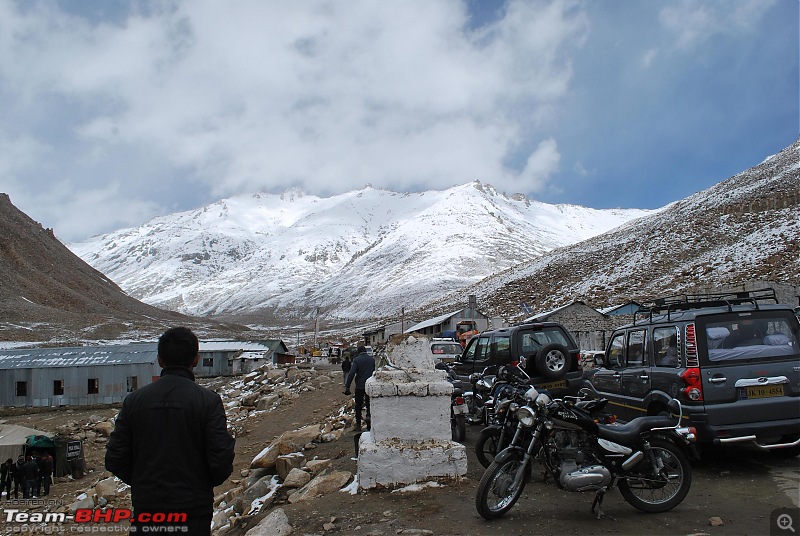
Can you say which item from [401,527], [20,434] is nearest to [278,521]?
[401,527]

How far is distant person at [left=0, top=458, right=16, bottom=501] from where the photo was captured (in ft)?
52.5

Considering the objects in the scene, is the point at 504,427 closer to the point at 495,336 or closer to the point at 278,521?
the point at 278,521

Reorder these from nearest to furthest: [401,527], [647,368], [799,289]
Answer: [401,527]
[647,368]
[799,289]

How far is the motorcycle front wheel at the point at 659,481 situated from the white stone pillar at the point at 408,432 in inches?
73.1

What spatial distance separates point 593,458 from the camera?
5578 millimetres

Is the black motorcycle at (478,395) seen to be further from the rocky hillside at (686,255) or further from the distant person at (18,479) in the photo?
the rocky hillside at (686,255)

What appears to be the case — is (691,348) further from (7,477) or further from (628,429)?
(7,477)

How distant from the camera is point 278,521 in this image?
566 centimetres

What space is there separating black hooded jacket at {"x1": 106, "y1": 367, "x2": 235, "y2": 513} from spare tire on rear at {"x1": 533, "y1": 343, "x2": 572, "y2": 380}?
26.0ft

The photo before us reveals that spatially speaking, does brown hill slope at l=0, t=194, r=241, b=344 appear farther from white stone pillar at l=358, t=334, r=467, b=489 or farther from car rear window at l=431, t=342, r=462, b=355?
white stone pillar at l=358, t=334, r=467, b=489

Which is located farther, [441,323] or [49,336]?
[49,336]

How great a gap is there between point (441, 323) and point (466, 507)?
54125 millimetres

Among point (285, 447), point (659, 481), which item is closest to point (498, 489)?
point (659, 481)

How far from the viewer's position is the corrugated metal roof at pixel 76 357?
38394mm
